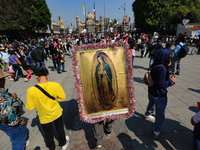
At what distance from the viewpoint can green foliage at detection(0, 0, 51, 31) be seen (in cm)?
2456

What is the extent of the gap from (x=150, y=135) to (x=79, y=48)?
253 cm

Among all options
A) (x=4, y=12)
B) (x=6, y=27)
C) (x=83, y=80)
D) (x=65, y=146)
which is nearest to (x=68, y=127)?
(x=65, y=146)

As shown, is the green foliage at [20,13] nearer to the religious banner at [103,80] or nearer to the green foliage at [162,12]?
the green foliage at [162,12]

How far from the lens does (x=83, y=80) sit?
1.93m

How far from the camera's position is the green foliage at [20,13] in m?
24.6

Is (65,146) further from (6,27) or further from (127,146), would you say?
(6,27)

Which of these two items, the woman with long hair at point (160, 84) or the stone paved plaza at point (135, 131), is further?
the stone paved plaza at point (135, 131)

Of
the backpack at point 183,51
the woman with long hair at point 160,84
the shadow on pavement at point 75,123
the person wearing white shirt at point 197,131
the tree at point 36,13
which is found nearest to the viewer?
the person wearing white shirt at point 197,131

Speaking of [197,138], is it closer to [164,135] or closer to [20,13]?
[164,135]

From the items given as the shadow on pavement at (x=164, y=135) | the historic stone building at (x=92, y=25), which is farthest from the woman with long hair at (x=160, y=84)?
the historic stone building at (x=92, y=25)

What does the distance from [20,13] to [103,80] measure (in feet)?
106

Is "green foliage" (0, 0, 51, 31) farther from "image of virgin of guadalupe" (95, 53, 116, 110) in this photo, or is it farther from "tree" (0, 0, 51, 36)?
"image of virgin of guadalupe" (95, 53, 116, 110)

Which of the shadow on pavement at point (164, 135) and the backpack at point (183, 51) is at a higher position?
the backpack at point (183, 51)

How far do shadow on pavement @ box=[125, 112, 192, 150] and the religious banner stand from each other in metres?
0.98
